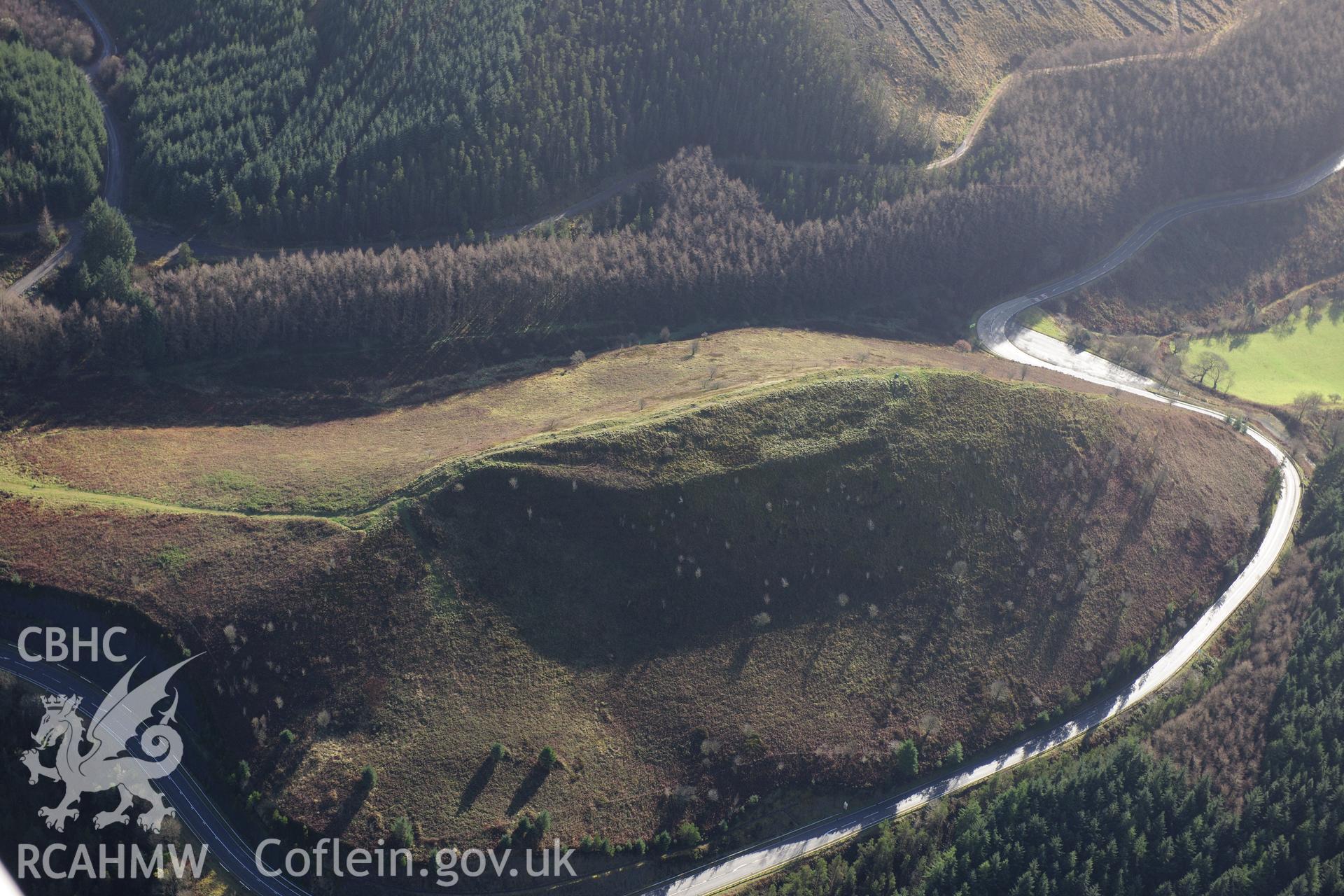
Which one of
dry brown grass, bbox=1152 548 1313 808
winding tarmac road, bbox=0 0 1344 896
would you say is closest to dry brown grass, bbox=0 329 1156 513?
winding tarmac road, bbox=0 0 1344 896

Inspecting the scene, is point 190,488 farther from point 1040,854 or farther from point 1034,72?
point 1034,72

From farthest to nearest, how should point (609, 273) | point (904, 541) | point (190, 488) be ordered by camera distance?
point (609, 273) < point (904, 541) < point (190, 488)

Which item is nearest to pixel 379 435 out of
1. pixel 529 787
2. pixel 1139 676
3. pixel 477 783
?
pixel 477 783

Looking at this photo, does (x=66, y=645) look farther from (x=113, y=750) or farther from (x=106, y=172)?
(x=106, y=172)

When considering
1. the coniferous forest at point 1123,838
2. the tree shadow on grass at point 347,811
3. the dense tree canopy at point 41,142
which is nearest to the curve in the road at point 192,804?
the tree shadow on grass at point 347,811

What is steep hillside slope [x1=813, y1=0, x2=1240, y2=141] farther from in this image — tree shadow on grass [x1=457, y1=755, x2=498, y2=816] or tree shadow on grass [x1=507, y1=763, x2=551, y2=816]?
tree shadow on grass [x1=457, y1=755, x2=498, y2=816]

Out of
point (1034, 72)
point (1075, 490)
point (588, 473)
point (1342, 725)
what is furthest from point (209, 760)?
point (1034, 72)
